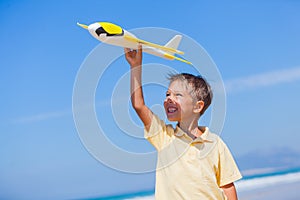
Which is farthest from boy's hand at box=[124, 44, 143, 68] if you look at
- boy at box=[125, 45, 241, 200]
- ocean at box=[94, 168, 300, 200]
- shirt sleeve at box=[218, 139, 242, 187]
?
ocean at box=[94, 168, 300, 200]

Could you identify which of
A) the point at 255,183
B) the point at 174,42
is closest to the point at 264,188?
the point at 255,183

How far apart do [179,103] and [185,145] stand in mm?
221

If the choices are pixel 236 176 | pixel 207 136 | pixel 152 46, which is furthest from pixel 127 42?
pixel 236 176

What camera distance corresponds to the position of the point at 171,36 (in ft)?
9.29

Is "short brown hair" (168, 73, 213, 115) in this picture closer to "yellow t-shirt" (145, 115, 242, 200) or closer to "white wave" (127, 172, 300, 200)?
"yellow t-shirt" (145, 115, 242, 200)

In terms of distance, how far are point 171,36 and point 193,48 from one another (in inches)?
8.6

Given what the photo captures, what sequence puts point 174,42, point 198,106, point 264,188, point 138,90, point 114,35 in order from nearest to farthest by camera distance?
point 138,90
point 114,35
point 198,106
point 174,42
point 264,188

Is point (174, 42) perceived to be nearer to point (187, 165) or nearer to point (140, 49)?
point (140, 49)

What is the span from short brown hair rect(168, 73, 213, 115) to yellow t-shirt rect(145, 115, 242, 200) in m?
0.20

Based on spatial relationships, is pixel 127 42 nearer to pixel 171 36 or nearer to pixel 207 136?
pixel 171 36

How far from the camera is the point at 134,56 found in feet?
7.94

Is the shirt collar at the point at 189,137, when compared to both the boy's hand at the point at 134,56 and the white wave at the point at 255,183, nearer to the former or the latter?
the boy's hand at the point at 134,56

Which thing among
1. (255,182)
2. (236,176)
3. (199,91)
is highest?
(199,91)

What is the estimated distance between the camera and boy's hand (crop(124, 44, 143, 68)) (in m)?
2.39
